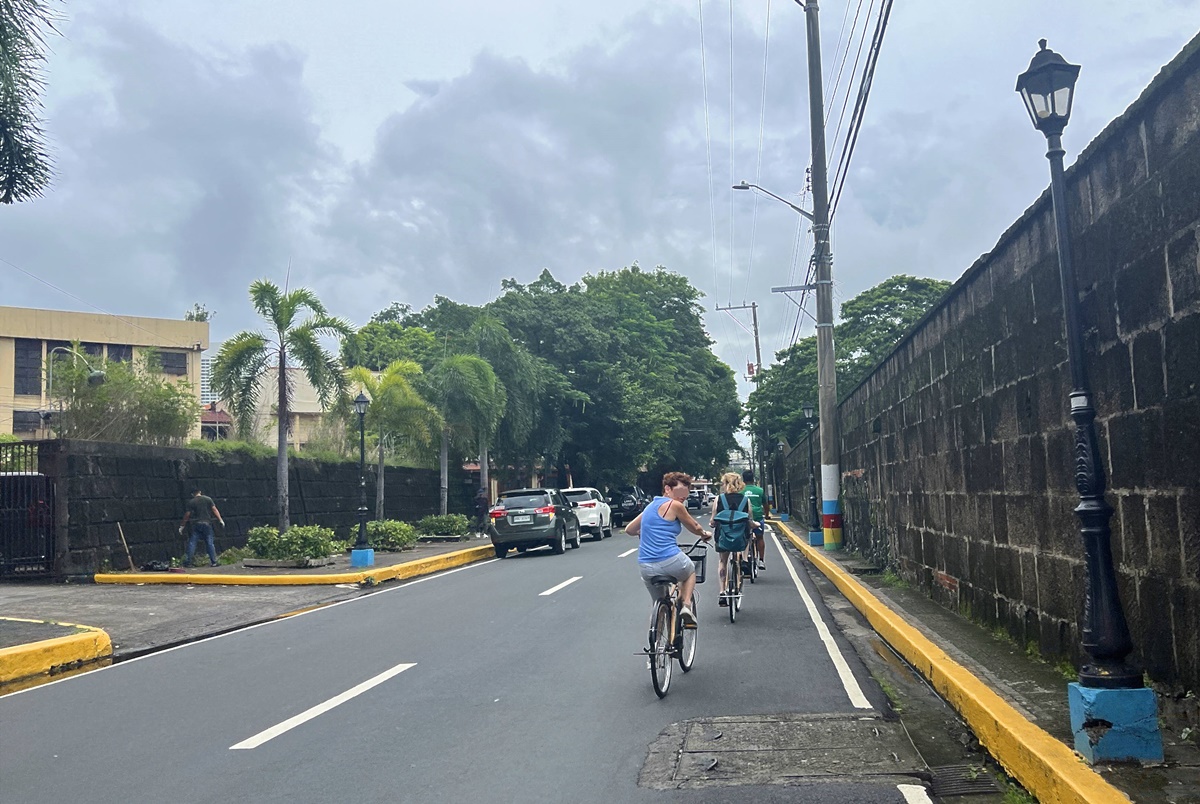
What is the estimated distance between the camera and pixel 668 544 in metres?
8.20

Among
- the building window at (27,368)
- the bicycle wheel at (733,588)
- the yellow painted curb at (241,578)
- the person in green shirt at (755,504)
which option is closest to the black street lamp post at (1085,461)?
the bicycle wheel at (733,588)

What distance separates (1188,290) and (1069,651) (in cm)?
296

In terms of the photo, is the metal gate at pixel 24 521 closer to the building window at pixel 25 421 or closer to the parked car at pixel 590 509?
the parked car at pixel 590 509

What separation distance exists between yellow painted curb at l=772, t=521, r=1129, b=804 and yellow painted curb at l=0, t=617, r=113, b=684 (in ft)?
26.3

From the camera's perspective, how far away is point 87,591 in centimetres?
1546

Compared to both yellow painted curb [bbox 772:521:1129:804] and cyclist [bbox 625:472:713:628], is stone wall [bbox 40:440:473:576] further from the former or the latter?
yellow painted curb [bbox 772:521:1129:804]

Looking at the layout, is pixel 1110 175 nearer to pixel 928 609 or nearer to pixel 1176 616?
pixel 1176 616

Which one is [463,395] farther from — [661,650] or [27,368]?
[661,650]

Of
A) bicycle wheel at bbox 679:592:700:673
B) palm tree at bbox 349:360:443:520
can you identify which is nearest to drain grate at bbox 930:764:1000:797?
bicycle wheel at bbox 679:592:700:673

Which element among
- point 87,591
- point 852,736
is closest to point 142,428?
point 87,591

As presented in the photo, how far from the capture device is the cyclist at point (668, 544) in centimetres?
808

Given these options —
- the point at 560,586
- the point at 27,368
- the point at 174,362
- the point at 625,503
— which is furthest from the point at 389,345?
the point at 560,586

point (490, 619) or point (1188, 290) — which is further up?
point (1188, 290)

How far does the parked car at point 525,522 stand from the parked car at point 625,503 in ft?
50.7
